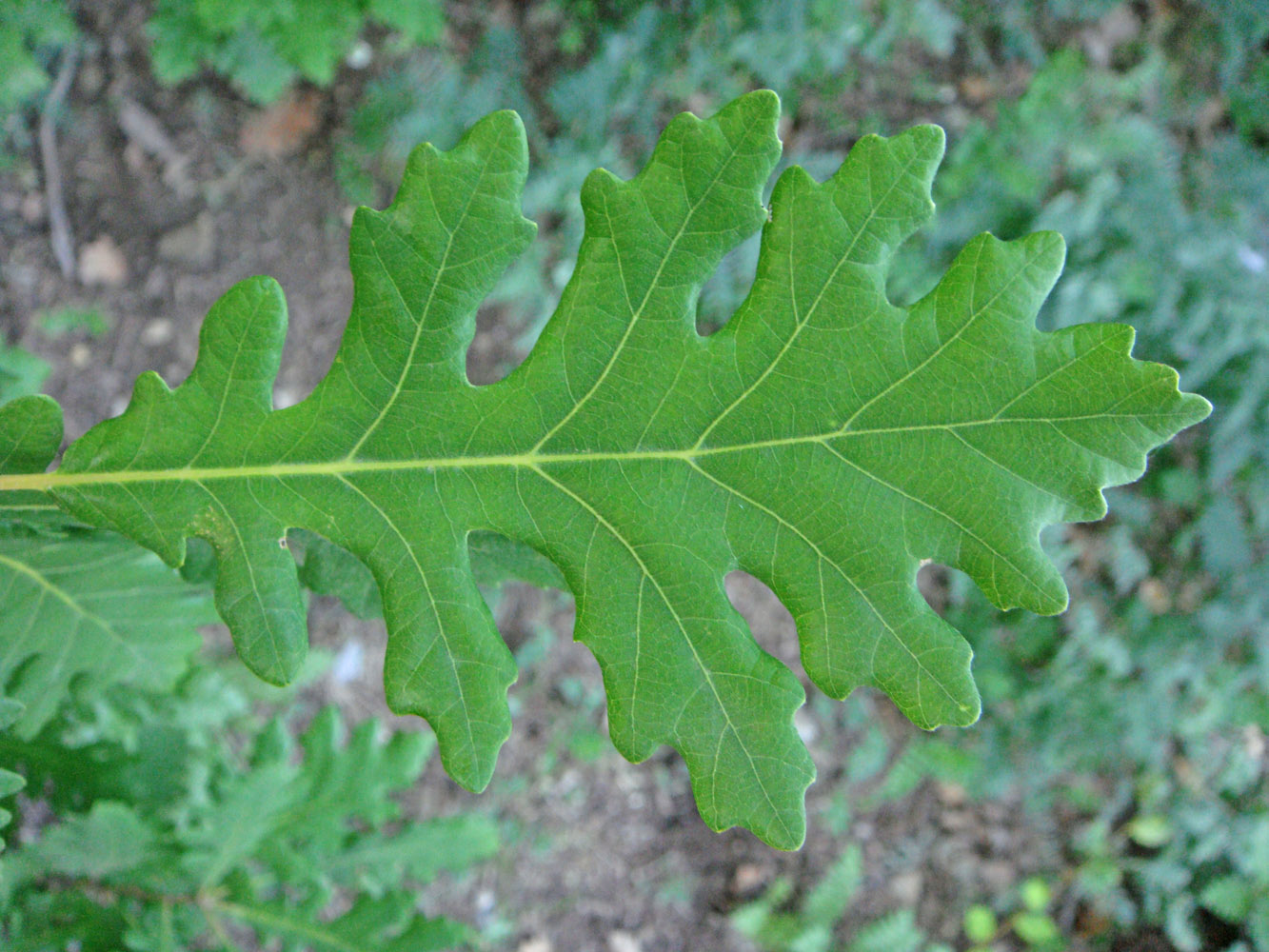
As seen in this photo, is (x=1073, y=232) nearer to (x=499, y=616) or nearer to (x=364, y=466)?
(x=499, y=616)

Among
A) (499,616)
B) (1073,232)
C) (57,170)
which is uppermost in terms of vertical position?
(57,170)

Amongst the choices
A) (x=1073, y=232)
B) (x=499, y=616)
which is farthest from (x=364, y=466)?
(x=1073, y=232)

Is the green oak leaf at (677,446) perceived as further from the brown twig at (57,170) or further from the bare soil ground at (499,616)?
the brown twig at (57,170)

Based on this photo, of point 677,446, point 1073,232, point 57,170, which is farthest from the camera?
point 1073,232

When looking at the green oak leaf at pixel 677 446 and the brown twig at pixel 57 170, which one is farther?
the brown twig at pixel 57 170

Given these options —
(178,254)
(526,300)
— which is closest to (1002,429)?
(526,300)

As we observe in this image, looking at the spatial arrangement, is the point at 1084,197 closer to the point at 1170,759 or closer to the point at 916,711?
the point at 1170,759

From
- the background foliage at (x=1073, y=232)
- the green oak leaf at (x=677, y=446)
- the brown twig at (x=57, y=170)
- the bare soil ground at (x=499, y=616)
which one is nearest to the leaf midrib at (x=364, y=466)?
the green oak leaf at (x=677, y=446)
